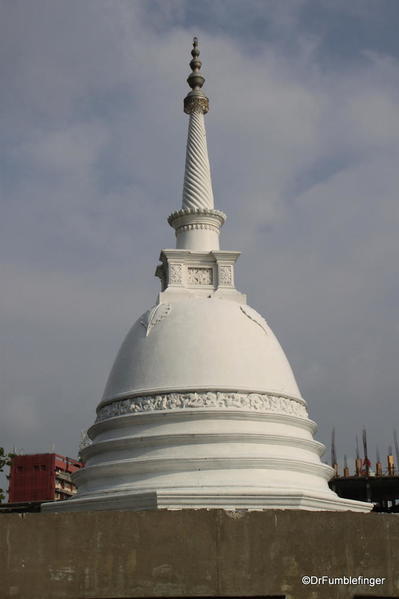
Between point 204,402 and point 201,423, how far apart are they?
0.69m

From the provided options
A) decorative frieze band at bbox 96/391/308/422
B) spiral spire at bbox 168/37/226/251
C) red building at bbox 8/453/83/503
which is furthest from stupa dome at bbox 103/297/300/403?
red building at bbox 8/453/83/503

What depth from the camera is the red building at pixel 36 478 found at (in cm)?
6869

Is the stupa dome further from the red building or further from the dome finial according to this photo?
the red building

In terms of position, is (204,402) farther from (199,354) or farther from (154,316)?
(154,316)

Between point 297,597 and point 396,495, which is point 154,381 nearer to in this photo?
point 297,597

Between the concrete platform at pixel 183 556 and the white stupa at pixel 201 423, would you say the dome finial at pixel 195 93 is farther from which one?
the concrete platform at pixel 183 556

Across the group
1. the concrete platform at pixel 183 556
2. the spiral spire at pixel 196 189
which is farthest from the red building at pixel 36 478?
the concrete platform at pixel 183 556

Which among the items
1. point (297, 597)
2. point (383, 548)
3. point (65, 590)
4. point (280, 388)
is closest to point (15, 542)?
point (65, 590)

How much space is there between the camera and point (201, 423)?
24.4m

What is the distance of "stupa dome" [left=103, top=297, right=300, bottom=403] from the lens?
2528 centimetres

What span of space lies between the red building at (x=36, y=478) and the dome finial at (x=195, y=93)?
43.9m

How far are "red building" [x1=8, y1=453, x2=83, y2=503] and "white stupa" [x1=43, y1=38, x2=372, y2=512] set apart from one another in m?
44.3

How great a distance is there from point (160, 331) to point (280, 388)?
4.69 metres

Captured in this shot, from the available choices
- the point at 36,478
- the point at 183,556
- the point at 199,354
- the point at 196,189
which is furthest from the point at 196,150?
the point at 36,478
